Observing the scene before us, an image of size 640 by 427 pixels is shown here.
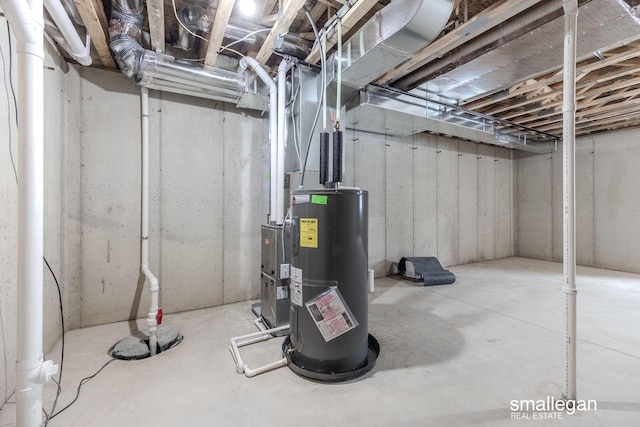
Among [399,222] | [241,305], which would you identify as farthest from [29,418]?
[399,222]

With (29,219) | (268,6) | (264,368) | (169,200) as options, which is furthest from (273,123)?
(264,368)

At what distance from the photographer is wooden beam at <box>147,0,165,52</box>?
73.6 inches

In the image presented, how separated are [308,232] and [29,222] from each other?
1306 millimetres

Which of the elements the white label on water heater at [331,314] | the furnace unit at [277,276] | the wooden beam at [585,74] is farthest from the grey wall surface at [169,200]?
the wooden beam at [585,74]

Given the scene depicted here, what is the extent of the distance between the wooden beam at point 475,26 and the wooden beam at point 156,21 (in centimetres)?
210

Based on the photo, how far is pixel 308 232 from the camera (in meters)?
1.80

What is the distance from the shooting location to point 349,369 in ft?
5.94

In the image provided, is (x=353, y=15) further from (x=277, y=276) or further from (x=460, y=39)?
(x=277, y=276)

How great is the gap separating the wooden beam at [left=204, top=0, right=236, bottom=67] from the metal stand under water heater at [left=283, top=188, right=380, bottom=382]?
4.50ft

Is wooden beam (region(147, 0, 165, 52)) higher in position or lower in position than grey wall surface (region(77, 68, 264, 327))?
higher

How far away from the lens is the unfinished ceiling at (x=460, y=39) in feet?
6.23

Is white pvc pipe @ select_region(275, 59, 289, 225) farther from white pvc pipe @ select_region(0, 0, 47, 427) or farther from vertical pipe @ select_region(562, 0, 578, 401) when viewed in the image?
vertical pipe @ select_region(562, 0, 578, 401)

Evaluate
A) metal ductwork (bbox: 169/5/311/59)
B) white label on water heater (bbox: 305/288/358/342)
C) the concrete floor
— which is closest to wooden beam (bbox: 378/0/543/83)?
metal ductwork (bbox: 169/5/311/59)

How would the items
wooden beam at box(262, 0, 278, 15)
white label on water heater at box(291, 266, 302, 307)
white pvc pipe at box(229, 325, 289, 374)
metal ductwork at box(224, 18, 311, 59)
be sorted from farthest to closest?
1. metal ductwork at box(224, 18, 311, 59)
2. wooden beam at box(262, 0, 278, 15)
3. white pvc pipe at box(229, 325, 289, 374)
4. white label on water heater at box(291, 266, 302, 307)
